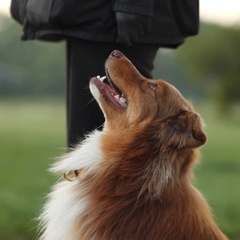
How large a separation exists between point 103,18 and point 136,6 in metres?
0.21

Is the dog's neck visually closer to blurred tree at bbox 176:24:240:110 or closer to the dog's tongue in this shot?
the dog's tongue

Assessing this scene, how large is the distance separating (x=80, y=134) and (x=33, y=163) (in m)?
6.86

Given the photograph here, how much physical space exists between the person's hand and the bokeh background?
7.84 ft

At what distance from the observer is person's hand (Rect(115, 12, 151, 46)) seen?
13.2 ft

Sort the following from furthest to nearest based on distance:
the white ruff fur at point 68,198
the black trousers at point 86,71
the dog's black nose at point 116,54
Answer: the black trousers at point 86,71
the dog's black nose at point 116,54
the white ruff fur at point 68,198

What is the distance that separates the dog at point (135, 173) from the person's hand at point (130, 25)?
113mm

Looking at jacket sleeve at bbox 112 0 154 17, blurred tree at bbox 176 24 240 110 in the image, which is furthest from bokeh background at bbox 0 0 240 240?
jacket sleeve at bbox 112 0 154 17

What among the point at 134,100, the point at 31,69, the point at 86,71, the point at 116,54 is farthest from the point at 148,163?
the point at 31,69

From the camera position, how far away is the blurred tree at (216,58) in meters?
21.2

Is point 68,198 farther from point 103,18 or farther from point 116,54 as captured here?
point 103,18

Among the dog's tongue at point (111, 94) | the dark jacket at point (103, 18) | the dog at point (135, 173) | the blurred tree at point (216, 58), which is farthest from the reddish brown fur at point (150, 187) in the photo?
the blurred tree at point (216, 58)

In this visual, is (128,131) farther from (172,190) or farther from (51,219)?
(51,219)

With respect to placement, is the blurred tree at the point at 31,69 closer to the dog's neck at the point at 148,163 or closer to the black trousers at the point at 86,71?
the black trousers at the point at 86,71

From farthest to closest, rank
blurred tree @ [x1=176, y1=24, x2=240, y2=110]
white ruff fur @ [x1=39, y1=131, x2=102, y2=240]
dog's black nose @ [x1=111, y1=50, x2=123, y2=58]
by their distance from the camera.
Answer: blurred tree @ [x1=176, y1=24, x2=240, y2=110] → dog's black nose @ [x1=111, y1=50, x2=123, y2=58] → white ruff fur @ [x1=39, y1=131, x2=102, y2=240]
